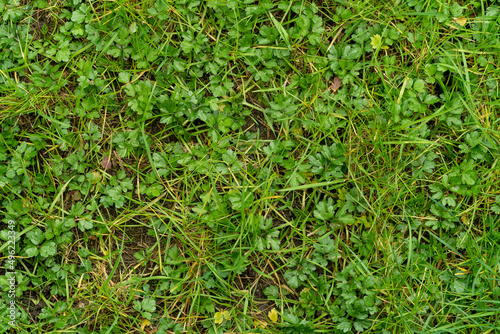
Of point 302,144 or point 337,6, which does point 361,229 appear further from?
point 337,6

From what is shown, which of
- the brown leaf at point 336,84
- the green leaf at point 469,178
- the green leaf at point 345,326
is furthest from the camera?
the brown leaf at point 336,84

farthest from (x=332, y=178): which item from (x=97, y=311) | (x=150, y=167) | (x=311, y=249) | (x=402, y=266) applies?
(x=97, y=311)

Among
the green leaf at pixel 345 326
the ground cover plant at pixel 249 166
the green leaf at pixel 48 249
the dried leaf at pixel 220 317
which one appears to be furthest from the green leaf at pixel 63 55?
the green leaf at pixel 345 326

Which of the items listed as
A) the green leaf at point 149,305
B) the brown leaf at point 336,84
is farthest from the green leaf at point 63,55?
the brown leaf at point 336,84

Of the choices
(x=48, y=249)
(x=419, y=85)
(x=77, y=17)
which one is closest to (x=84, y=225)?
(x=48, y=249)

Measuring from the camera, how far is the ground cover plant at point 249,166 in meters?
2.62

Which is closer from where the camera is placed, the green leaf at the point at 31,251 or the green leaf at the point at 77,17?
the green leaf at the point at 31,251

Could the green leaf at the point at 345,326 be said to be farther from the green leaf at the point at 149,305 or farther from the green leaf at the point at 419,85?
the green leaf at the point at 419,85

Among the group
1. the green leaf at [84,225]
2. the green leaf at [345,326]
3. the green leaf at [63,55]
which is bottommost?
the green leaf at [345,326]

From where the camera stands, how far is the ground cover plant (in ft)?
8.58

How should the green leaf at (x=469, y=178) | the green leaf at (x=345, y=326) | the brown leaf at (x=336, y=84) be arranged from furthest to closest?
1. the brown leaf at (x=336, y=84)
2. the green leaf at (x=469, y=178)
3. the green leaf at (x=345, y=326)

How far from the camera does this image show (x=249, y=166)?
2.69 metres

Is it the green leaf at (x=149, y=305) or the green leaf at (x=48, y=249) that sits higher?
the green leaf at (x=48, y=249)

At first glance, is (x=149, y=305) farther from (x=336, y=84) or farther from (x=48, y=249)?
(x=336, y=84)
